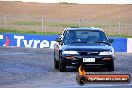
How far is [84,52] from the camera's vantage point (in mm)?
21750

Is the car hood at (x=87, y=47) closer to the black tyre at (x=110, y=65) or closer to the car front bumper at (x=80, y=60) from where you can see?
the car front bumper at (x=80, y=60)

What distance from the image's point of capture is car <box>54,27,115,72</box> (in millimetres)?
21750

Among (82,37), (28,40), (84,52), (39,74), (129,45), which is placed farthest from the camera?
(28,40)

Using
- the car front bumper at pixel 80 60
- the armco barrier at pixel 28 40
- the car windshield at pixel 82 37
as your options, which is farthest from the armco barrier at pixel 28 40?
the car front bumper at pixel 80 60

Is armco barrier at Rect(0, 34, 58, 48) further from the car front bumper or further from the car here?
the car front bumper

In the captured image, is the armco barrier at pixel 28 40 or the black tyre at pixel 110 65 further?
the armco barrier at pixel 28 40

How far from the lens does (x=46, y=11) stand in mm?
82188

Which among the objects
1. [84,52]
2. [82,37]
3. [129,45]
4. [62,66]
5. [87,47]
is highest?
[82,37]

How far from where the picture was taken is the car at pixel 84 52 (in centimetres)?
2175

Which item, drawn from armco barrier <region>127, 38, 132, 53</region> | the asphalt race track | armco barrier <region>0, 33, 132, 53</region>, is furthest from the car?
armco barrier <region>0, 33, 132, 53</region>

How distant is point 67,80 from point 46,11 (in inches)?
2494

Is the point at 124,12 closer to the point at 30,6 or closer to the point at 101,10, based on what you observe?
the point at 101,10

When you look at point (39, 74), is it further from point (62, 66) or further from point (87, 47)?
point (87, 47)

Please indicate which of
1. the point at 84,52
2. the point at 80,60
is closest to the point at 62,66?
the point at 80,60
